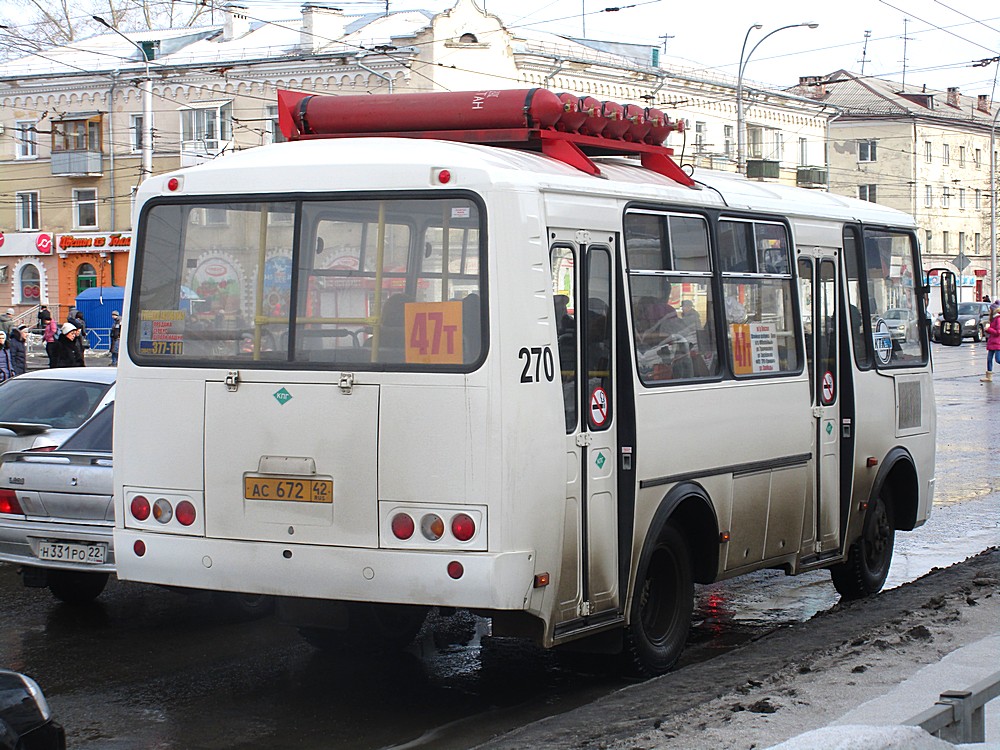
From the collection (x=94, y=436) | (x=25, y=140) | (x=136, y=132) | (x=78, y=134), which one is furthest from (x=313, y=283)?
(x=25, y=140)

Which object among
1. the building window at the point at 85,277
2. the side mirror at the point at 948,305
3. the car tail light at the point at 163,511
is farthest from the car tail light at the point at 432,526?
the building window at the point at 85,277

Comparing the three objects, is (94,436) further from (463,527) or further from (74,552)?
(463,527)

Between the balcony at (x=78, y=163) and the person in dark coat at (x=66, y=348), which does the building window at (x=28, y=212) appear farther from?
the person in dark coat at (x=66, y=348)

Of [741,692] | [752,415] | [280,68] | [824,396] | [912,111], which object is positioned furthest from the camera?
[912,111]

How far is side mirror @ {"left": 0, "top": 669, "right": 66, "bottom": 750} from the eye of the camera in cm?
473

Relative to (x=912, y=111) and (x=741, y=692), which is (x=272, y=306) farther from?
(x=912, y=111)

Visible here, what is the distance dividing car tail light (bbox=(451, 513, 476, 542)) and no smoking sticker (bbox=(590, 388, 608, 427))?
0.93 meters

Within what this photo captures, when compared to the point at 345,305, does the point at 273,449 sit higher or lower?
lower

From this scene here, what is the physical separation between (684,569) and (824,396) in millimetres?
2042

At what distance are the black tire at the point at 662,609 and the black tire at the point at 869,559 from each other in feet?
7.66

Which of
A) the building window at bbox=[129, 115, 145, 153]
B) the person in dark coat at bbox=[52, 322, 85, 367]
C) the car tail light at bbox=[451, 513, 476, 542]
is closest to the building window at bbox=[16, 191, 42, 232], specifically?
the building window at bbox=[129, 115, 145, 153]

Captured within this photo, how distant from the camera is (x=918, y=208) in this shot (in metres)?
85.6

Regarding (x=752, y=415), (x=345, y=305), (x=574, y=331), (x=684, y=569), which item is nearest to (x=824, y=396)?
(x=752, y=415)

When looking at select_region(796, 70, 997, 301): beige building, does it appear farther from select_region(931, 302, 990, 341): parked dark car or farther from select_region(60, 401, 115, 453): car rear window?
select_region(60, 401, 115, 453): car rear window
